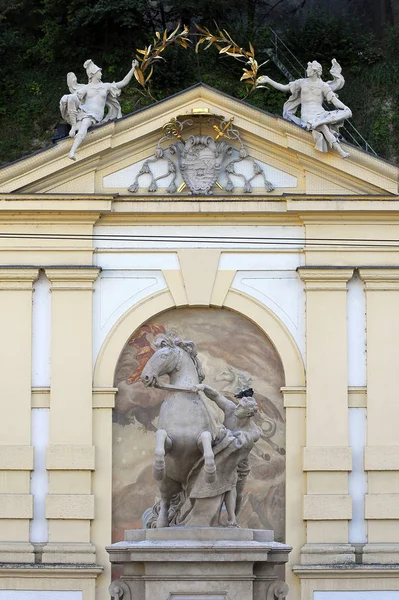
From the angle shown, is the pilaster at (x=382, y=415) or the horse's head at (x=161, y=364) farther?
the pilaster at (x=382, y=415)

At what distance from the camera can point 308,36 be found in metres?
38.4

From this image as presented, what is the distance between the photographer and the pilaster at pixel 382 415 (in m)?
29.6

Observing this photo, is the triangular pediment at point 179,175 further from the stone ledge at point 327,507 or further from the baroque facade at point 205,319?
the stone ledge at point 327,507

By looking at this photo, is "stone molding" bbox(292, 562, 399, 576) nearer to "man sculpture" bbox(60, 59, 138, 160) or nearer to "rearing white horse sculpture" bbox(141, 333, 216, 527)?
"man sculpture" bbox(60, 59, 138, 160)

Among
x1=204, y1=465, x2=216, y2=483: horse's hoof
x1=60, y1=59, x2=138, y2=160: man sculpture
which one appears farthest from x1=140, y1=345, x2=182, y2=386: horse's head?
x1=60, y1=59, x2=138, y2=160: man sculpture

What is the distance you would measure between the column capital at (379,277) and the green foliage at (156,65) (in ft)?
18.7

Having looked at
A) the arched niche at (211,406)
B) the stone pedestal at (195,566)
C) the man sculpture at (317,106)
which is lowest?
the stone pedestal at (195,566)

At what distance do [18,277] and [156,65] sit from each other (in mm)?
7623

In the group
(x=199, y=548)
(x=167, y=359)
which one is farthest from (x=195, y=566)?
(x=167, y=359)

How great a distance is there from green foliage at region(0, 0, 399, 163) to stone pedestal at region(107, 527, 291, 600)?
15572 mm

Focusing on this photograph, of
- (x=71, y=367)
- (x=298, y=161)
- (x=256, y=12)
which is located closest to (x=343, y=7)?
(x=256, y=12)

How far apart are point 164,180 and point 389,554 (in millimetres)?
6399

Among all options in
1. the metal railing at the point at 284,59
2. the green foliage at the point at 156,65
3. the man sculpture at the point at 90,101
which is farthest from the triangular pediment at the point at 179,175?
the metal railing at the point at 284,59

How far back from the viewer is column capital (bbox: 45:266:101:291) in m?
30.2
